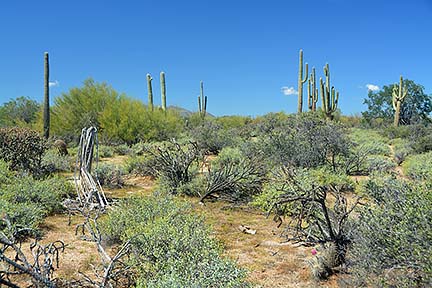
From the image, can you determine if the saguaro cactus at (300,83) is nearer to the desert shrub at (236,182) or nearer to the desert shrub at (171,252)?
the desert shrub at (236,182)

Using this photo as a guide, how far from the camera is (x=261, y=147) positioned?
10.1m

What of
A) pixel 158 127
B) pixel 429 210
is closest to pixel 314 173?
pixel 429 210

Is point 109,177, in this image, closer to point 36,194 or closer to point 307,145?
point 36,194

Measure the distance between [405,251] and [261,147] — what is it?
7.41 m

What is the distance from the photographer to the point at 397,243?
276 centimetres

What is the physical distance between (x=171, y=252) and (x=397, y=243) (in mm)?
1885

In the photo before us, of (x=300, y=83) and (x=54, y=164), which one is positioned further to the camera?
(x=300, y=83)

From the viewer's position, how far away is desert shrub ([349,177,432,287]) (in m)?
2.65

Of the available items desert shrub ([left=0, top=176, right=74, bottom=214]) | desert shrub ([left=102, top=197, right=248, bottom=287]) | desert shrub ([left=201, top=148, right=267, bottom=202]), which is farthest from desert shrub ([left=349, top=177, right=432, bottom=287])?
desert shrub ([left=0, top=176, right=74, bottom=214])

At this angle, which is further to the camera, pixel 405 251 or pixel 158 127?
pixel 158 127

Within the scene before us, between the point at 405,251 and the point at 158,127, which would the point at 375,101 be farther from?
the point at 405,251

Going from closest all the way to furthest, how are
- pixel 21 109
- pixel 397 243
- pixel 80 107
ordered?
1. pixel 397 243
2. pixel 80 107
3. pixel 21 109

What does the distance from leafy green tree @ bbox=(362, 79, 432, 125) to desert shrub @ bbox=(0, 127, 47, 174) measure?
2830cm

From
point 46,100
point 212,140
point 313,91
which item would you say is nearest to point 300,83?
point 313,91
